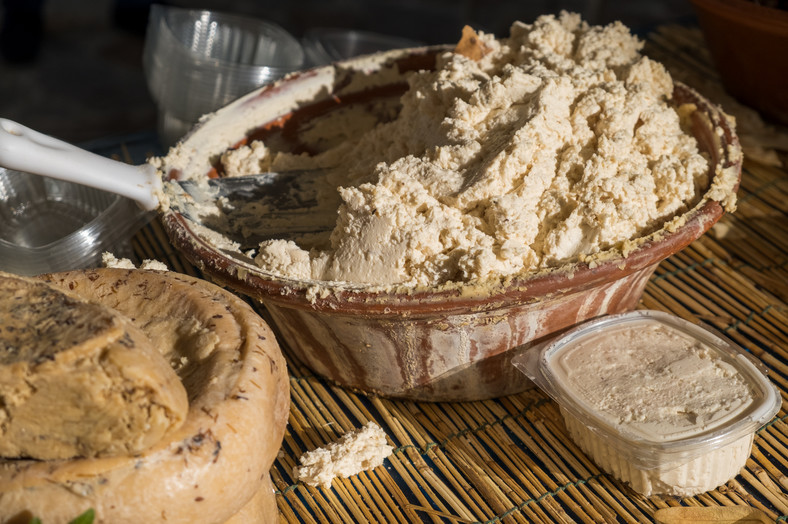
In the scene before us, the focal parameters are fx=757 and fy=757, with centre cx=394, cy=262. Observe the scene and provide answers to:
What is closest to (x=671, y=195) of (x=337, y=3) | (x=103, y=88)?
(x=103, y=88)

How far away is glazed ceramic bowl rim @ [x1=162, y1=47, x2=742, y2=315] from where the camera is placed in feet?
3.11

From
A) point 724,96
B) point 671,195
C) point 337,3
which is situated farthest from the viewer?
point 337,3

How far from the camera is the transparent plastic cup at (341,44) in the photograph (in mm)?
2041

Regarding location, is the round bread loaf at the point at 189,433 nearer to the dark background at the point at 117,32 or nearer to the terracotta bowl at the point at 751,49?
the terracotta bowl at the point at 751,49

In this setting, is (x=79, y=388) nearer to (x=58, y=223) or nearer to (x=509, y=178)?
(x=509, y=178)

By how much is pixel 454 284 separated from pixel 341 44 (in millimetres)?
1404

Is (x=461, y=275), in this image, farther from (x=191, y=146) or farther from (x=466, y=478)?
(x=191, y=146)

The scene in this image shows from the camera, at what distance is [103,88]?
321 centimetres

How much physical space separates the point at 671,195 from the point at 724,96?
87 cm

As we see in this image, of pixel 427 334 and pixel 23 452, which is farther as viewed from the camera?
pixel 427 334

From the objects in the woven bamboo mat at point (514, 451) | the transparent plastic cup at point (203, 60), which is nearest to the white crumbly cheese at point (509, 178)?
the woven bamboo mat at point (514, 451)

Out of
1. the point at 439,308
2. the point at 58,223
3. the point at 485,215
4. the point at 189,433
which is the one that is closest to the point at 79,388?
the point at 189,433

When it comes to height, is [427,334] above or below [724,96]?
below

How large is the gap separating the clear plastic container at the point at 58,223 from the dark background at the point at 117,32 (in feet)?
4.95
